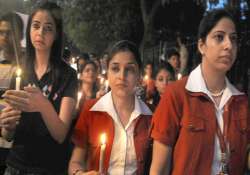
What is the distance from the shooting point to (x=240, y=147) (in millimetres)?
2639

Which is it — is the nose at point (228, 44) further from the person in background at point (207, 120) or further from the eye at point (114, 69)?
the eye at point (114, 69)

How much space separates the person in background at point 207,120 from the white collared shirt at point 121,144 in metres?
0.33

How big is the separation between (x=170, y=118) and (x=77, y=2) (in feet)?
86.1

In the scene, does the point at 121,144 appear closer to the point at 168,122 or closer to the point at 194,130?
the point at 168,122

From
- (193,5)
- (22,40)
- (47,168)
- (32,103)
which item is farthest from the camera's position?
(193,5)

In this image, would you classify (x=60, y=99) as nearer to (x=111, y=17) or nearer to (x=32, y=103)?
(x=32, y=103)

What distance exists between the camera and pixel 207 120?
104 inches

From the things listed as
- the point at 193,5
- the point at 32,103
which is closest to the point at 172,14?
the point at 193,5

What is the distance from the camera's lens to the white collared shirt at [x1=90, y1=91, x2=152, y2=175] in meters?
2.95

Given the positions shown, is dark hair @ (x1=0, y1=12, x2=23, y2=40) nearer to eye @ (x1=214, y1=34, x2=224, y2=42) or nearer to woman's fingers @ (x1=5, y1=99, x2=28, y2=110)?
woman's fingers @ (x1=5, y1=99, x2=28, y2=110)

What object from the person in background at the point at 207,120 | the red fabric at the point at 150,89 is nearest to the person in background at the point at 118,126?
the person in background at the point at 207,120

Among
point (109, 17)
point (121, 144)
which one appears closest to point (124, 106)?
point (121, 144)

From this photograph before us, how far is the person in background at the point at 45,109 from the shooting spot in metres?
2.85

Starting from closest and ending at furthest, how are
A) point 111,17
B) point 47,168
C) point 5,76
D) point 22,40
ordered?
1. point 47,168
2. point 5,76
3. point 22,40
4. point 111,17
